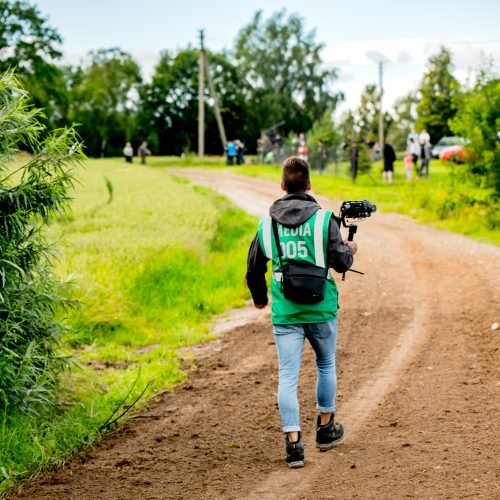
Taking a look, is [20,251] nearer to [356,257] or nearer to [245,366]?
[245,366]

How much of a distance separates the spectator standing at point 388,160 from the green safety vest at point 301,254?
953 inches

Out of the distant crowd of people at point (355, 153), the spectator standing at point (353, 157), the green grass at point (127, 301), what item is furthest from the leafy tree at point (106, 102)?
the green grass at point (127, 301)

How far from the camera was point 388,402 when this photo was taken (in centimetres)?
701

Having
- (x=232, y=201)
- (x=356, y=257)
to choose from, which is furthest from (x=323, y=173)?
(x=356, y=257)

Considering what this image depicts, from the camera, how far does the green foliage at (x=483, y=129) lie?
16.2 m

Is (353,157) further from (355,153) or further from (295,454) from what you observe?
(295,454)

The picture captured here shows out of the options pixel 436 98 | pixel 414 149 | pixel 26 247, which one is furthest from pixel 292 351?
pixel 436 98

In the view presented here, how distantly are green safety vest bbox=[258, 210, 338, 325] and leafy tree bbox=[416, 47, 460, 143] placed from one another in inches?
2289

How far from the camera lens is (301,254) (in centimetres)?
536

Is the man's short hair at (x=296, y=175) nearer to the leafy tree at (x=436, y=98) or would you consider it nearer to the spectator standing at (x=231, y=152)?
the spectator standing at (x=231, y=152)

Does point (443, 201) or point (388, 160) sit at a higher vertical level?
point (388, 160)

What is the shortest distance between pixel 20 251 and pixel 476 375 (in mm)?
4372

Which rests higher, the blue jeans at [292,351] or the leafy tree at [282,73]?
the leafy tree at [282,73]

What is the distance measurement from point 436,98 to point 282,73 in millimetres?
18305
